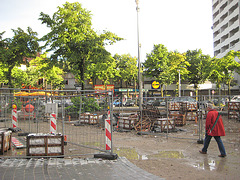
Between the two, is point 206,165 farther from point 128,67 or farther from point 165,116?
point 128,67

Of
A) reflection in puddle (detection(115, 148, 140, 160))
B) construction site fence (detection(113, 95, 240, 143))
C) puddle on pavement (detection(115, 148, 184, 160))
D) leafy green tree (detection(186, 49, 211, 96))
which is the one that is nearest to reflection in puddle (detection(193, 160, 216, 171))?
puddle on pavement (detection(115, 148, 184, 160))

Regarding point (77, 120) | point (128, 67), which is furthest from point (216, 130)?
point (128, 67)

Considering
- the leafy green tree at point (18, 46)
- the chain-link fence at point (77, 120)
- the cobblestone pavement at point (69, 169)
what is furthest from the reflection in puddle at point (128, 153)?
the leafy green tree at point (18, 46)

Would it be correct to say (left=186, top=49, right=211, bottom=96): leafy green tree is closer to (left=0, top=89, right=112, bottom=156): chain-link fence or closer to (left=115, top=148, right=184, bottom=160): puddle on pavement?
(left=0, top=89, right=112, bottom=156): chain-link fence

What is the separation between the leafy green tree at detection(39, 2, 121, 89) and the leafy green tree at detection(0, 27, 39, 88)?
4.93ft

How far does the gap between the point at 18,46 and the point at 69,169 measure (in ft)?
58.3

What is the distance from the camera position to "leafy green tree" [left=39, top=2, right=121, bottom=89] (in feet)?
66.5

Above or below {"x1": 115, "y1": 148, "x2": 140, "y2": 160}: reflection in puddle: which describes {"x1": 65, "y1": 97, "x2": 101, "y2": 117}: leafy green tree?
above

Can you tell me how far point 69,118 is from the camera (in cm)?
835

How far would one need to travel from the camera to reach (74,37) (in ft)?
65.6

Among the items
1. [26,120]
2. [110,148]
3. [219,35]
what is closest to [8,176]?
[110,148]

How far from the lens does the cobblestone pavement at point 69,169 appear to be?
473 centimetres

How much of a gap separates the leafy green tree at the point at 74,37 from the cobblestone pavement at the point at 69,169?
15184mm

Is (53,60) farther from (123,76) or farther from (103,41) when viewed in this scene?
(123,76)
